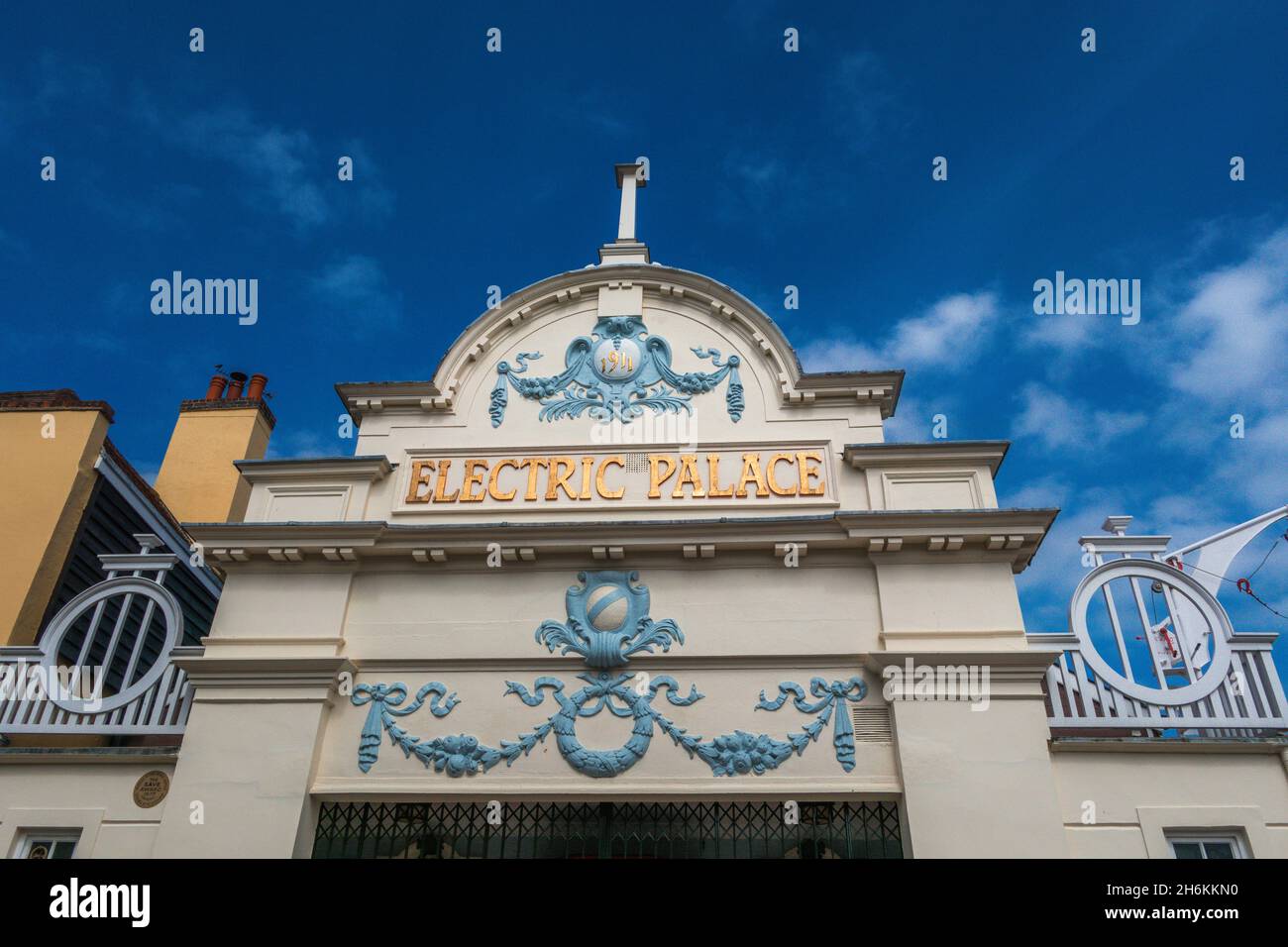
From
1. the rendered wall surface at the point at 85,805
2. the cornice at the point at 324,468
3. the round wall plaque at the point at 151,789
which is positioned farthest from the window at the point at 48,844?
the cornice at the point at 324,468

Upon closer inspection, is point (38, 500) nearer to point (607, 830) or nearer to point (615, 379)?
point (615, 379)

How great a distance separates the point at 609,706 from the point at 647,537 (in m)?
1.96

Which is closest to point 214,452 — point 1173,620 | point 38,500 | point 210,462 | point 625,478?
point 210,462

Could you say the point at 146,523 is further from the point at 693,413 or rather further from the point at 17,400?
the point at 693,413

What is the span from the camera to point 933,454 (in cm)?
1059

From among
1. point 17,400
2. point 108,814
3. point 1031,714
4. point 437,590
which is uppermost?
point 17,400

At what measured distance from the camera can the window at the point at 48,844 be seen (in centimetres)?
941

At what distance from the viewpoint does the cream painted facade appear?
346 inches

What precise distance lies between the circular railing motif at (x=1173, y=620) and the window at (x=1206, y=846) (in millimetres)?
1297

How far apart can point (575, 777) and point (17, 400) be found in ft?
36.9

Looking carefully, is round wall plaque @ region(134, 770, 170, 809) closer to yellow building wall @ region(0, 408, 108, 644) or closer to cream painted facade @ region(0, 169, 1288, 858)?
cream painted facade @ region(0, 169, 1288, 858)

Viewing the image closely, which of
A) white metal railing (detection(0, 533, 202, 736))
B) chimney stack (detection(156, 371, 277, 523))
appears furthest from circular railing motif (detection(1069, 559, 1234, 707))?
chimney stack (detection(156, 371, 277, 523))

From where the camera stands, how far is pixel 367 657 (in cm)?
1001

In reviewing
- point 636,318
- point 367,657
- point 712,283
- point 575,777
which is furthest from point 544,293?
point 575,777
